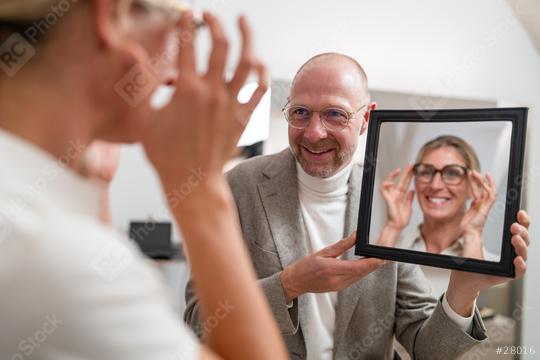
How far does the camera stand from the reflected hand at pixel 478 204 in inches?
42.0

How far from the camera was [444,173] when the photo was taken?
112 cm

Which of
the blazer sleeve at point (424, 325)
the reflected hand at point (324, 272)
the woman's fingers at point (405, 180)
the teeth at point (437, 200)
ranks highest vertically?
the woman's fingers at point (405, 180)

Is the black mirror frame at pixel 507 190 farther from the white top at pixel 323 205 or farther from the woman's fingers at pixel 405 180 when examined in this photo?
the white top at pixel 323 205

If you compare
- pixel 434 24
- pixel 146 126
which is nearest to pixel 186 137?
pixel 146 126

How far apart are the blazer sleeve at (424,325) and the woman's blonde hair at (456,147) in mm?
317

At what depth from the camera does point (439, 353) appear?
1.15 meters

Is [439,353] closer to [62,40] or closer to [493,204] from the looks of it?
[493,204]

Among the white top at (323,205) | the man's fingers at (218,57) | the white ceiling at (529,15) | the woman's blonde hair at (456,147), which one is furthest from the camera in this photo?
the white ceiling at (529,15)

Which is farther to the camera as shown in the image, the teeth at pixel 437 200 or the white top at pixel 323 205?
the white top at pixel 323 205

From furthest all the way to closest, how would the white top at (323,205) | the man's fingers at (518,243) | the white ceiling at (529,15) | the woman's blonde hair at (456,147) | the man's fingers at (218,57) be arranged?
the white ceiling at (529,15), the white top at (323,205), the woman's blonde hair at (456,147), the man's fingers at (518,243), the man's fingers at (218,57)

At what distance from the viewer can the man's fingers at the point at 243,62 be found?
0.54 meters

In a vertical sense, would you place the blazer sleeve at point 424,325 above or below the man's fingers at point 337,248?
below


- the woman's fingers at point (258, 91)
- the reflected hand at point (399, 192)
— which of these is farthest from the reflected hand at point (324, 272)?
the woman's fingers at point (258, 91)

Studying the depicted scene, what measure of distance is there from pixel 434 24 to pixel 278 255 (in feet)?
7.37
